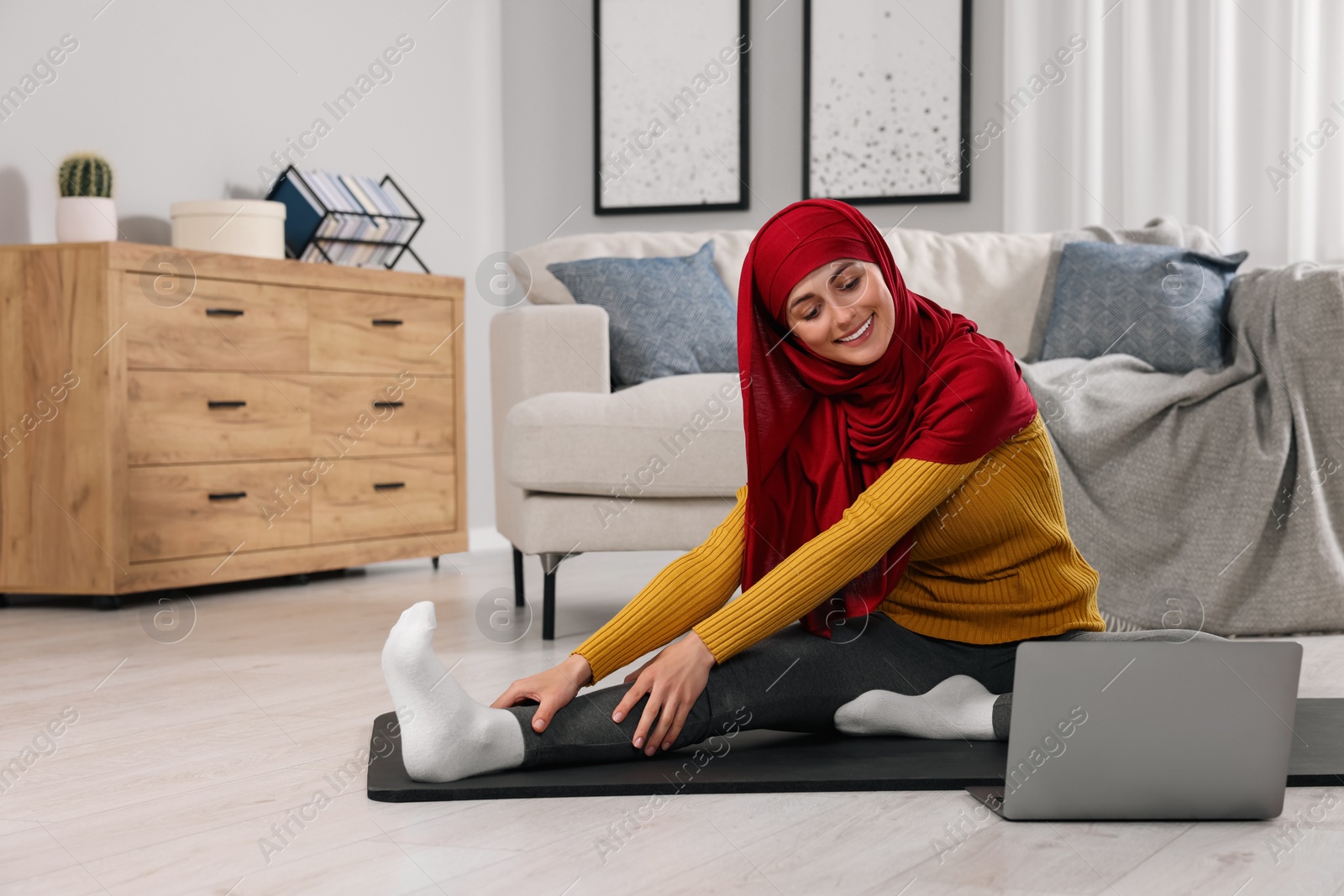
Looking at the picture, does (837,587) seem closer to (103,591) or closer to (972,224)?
(103,591)

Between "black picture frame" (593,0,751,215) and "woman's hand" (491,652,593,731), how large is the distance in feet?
10.1

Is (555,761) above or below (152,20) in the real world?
below

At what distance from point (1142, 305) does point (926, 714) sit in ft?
4.64

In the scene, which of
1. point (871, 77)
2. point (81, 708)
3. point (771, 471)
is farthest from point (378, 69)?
point (771, 471)

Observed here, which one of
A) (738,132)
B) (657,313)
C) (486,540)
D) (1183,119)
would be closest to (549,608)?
(657,313)

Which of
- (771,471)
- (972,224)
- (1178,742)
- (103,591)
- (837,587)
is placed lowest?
(103,591)

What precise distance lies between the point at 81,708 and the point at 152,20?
6.59 ft

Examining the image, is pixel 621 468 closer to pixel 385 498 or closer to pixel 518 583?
pixel 518 583

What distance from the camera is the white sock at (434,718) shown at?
121 cm

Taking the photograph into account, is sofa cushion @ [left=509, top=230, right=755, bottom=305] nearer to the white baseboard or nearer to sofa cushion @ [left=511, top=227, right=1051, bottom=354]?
sofa cushion @ [left=511, top=227, right=1051, bottom=354]

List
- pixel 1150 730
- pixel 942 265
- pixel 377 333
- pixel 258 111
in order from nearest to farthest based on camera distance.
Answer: pixel 1150 730, pixel 942 265, pixel 377 333, pixel 258 111

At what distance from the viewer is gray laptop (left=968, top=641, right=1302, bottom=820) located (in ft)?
3.76

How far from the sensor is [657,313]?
2.64m

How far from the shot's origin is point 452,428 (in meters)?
3.50
